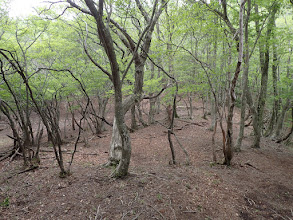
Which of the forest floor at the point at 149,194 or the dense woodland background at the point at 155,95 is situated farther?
the dense woodland background at the point at 155,95

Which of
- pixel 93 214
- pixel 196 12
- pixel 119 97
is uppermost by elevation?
pixel 196 12

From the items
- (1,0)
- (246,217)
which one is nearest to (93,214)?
(246,217)

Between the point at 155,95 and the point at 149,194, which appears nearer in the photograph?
the point at 149,194

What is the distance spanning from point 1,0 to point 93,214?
10948 mm

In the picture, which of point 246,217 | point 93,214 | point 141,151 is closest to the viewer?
point 93,214

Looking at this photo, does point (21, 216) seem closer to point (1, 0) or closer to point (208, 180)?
point (208, 180)

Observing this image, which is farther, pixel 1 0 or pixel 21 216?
pixel 1 0

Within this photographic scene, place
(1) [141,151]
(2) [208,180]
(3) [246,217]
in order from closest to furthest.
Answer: (3) [246,217] < (2) [208,180] < (1) [141,151]

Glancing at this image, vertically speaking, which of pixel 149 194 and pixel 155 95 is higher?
pixel 155 95

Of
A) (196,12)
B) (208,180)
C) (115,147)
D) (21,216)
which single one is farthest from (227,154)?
(21,216)

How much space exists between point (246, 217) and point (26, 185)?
5225mm

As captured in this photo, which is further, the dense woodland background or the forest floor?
the dense woodland background

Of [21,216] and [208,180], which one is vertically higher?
[21,216]

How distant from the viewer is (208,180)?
5.04 m
